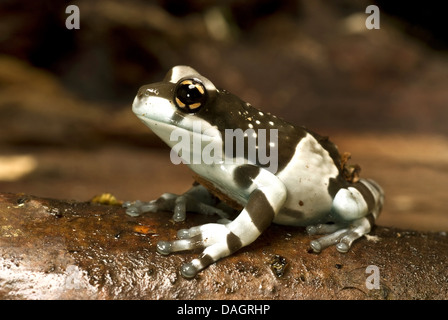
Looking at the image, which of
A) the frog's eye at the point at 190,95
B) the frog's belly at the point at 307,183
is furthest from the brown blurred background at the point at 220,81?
the frog's eye at the point at 190,95

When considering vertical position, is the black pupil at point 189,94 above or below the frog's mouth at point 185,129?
above

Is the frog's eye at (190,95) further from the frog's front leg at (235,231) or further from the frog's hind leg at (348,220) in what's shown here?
the frog's hind leg at (348,220)

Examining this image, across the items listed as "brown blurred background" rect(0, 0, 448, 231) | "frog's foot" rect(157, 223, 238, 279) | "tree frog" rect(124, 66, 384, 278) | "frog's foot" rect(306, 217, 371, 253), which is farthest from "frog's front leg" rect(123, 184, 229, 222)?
"brown blurred background" rect(0, 0, 448, 231)

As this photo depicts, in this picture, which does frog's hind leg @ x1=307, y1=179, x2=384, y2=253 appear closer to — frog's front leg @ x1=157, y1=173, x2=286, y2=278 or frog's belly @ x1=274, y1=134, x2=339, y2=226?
frog's belly @ x1=274, y1=134, x2=339, y2=226

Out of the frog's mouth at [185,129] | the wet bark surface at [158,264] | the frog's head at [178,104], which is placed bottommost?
the wet bark surface at [158,264]

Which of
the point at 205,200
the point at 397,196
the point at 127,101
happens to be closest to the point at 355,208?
the point at 205,200

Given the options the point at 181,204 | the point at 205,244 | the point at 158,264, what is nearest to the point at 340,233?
the point at 205,244
